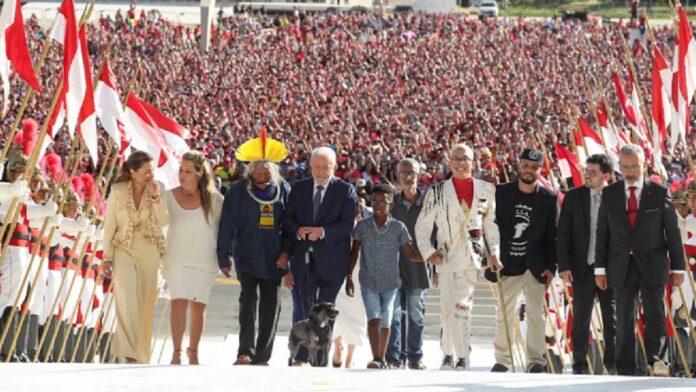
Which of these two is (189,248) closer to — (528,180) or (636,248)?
(528,180)

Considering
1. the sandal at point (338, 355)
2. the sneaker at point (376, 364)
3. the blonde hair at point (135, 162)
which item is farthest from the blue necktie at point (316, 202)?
the sandal at point (338, 355)

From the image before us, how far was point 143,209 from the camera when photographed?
12.3 m

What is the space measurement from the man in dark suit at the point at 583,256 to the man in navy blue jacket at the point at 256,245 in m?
2.10

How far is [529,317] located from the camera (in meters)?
13.0

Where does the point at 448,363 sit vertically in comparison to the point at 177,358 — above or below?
above

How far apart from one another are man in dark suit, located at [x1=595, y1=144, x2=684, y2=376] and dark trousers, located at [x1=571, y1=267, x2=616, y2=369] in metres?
0.37

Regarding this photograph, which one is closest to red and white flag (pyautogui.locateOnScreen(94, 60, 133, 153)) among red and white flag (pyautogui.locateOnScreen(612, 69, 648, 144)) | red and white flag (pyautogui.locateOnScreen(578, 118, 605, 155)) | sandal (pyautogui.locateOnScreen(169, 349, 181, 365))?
sandal (pyautogui.locateOnScreen(169, 349, 181, 365))

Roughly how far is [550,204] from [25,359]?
5.04m

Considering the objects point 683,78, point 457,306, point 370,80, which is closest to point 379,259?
point 457,306

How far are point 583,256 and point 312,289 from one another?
209 centimetres

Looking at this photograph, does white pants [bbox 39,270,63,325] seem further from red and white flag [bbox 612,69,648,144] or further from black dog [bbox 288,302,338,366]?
red and white flag [bbox 612,69,648,144]

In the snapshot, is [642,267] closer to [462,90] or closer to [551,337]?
[551,337]

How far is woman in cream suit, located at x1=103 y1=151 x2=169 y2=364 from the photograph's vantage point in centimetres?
1226

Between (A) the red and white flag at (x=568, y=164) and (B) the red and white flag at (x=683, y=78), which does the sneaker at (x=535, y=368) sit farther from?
(A) the red and white flag at (x=568, y=164)
